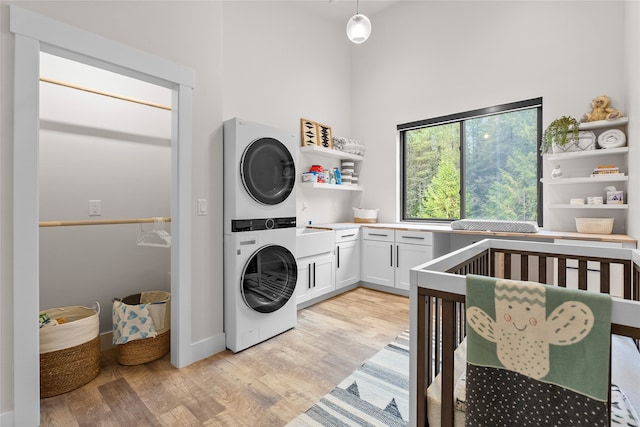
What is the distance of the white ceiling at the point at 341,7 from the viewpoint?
3.82 metres

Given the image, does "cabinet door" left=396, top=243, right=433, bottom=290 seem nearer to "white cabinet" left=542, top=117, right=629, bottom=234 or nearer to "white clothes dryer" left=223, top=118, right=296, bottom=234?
"white cabinet" left=542, top=117, right=629, bottom=234

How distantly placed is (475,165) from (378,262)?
1.66 meters

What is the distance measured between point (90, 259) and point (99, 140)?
3.15 ft

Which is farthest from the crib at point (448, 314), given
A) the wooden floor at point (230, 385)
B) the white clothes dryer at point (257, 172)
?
the white clothes dryer at point (257, 172)

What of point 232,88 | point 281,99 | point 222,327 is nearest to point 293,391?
point 222,327

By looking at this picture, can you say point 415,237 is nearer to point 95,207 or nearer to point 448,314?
point 448,314

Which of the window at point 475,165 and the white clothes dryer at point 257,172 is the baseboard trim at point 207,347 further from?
the window at point 475,165

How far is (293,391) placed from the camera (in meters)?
1.81

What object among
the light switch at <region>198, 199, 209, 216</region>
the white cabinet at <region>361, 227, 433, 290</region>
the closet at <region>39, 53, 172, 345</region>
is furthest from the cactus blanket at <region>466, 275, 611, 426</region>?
the white cabinet at <region>361, 227, 433, 290</region>

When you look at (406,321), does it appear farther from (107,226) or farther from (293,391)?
(107,226)

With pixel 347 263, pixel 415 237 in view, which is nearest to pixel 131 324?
pixel 347 263

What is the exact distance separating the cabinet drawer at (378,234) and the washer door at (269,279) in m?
1.35

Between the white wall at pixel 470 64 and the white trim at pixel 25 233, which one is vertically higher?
the white wall at pixel 470 64

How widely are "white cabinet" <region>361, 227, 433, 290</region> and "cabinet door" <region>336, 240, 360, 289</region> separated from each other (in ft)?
0.33
